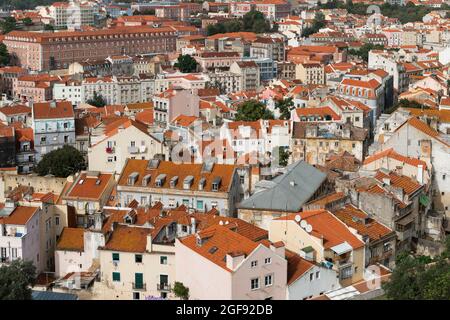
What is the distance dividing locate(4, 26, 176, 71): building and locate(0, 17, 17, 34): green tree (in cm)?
1041

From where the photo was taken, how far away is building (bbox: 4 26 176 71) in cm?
7975

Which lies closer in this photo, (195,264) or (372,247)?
(195,264)

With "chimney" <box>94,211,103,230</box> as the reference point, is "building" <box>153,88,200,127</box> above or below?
below

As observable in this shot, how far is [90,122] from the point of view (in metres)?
41.6

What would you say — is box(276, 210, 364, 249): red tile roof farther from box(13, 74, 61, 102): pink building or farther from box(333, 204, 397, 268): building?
box(13, 74, 61, 102): pink building

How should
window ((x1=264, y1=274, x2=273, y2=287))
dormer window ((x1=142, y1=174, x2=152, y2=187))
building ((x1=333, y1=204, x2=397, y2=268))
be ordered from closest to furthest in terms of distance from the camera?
window ((x1=264, y1=274, x2=273, y2=287)) < building ((x1=333, y1=204, x2=397, y2=268)) < dormer window ((x1=142, y1=174, x2=152, y2=187))

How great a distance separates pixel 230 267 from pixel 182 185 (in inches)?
304

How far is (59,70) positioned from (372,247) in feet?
193

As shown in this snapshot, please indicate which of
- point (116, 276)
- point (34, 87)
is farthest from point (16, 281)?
point (34, 87)

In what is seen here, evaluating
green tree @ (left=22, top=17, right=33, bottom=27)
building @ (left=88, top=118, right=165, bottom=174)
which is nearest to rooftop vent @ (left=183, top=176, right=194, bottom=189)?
building @ (left=88, top=118, right=165, bottom=174)

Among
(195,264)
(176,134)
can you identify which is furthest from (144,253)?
(176,134)

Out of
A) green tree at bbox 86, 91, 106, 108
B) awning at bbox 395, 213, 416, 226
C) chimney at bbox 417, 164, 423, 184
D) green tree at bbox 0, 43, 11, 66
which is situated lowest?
green tree at bbox 86, 91, 106, 108

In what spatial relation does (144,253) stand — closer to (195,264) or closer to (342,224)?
(195,264)

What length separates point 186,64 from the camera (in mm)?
68250
